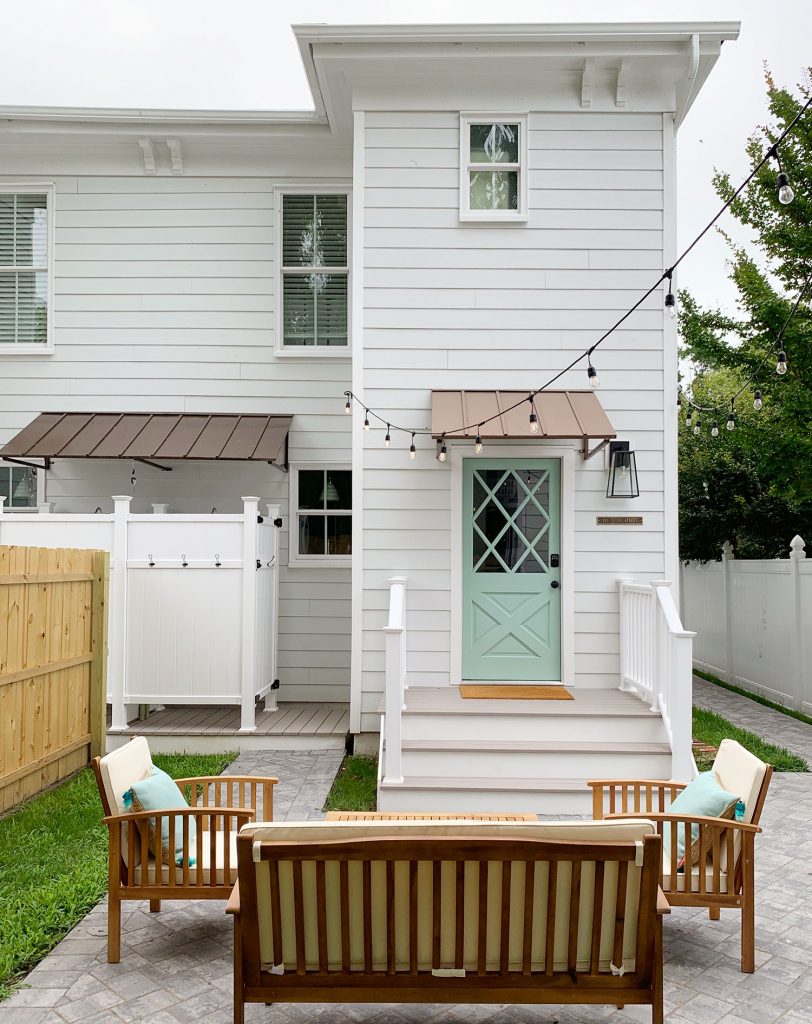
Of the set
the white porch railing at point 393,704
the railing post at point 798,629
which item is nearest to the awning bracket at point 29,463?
the white porch railing at point 393,704

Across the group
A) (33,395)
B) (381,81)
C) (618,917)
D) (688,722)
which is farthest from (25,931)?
(381,81)

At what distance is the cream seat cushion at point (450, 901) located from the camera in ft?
8.95

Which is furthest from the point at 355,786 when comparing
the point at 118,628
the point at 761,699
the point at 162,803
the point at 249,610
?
the point at 761,699

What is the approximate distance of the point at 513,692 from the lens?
22.4ft

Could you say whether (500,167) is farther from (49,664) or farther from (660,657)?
(49,664)

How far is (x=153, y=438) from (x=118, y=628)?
6.17 ft

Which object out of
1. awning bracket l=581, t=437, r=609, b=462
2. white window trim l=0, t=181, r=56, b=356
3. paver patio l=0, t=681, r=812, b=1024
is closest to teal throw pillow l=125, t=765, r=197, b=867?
paver patio l=0, t=681, r=812, b=1024

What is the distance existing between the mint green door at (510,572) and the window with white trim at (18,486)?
15.2ft

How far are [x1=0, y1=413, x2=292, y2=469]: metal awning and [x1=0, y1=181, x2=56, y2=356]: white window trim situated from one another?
2.39 feet

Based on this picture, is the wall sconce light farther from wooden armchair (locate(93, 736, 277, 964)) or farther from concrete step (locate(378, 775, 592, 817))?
wooden armchair (locate(93, 736, 277, 964))

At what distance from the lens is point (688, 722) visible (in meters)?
5.65

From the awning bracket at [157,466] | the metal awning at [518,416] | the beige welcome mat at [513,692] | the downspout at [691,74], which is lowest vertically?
the beige welcome mat at [513,692]

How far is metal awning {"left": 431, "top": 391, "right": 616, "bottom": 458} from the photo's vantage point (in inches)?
258

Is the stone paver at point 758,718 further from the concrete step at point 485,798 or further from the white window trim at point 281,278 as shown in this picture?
the white window trim at point 281,278
